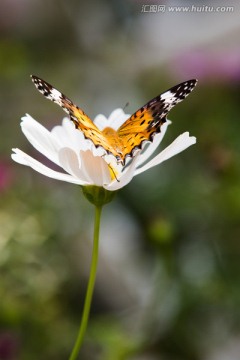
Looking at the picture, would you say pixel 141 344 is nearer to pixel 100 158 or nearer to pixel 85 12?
pixel 100 158

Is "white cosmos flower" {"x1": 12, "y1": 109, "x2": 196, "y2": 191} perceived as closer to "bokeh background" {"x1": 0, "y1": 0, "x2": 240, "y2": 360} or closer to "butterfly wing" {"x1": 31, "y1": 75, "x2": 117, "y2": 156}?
"butterfly wing" {"x1": 31, "y1": 75, "x2": 117, "y2": 156}

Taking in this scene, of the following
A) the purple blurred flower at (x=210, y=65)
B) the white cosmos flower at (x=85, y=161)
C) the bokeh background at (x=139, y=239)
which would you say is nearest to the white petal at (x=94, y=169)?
the white cosmos flower at (x=85, y=161)

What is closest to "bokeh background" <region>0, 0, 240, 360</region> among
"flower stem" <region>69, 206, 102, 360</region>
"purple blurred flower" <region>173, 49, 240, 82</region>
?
"purple blurred flower" <region>173, 49, 240, 82</region>

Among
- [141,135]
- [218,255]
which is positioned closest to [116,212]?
[218,255]

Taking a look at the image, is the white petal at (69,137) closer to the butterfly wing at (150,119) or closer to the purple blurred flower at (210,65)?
the butterfly wing at (150,119)

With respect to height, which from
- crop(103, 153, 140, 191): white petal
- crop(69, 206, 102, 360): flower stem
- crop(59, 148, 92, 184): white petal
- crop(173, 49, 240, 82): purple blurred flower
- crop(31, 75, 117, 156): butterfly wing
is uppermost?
crop(173, 49, 240, 82): purple blurred flower

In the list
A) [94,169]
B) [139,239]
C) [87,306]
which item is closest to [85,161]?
[94,169]

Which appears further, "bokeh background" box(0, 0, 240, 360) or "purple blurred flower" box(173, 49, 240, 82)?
"purple blurred flower" box(173, 49, 240, 82)
